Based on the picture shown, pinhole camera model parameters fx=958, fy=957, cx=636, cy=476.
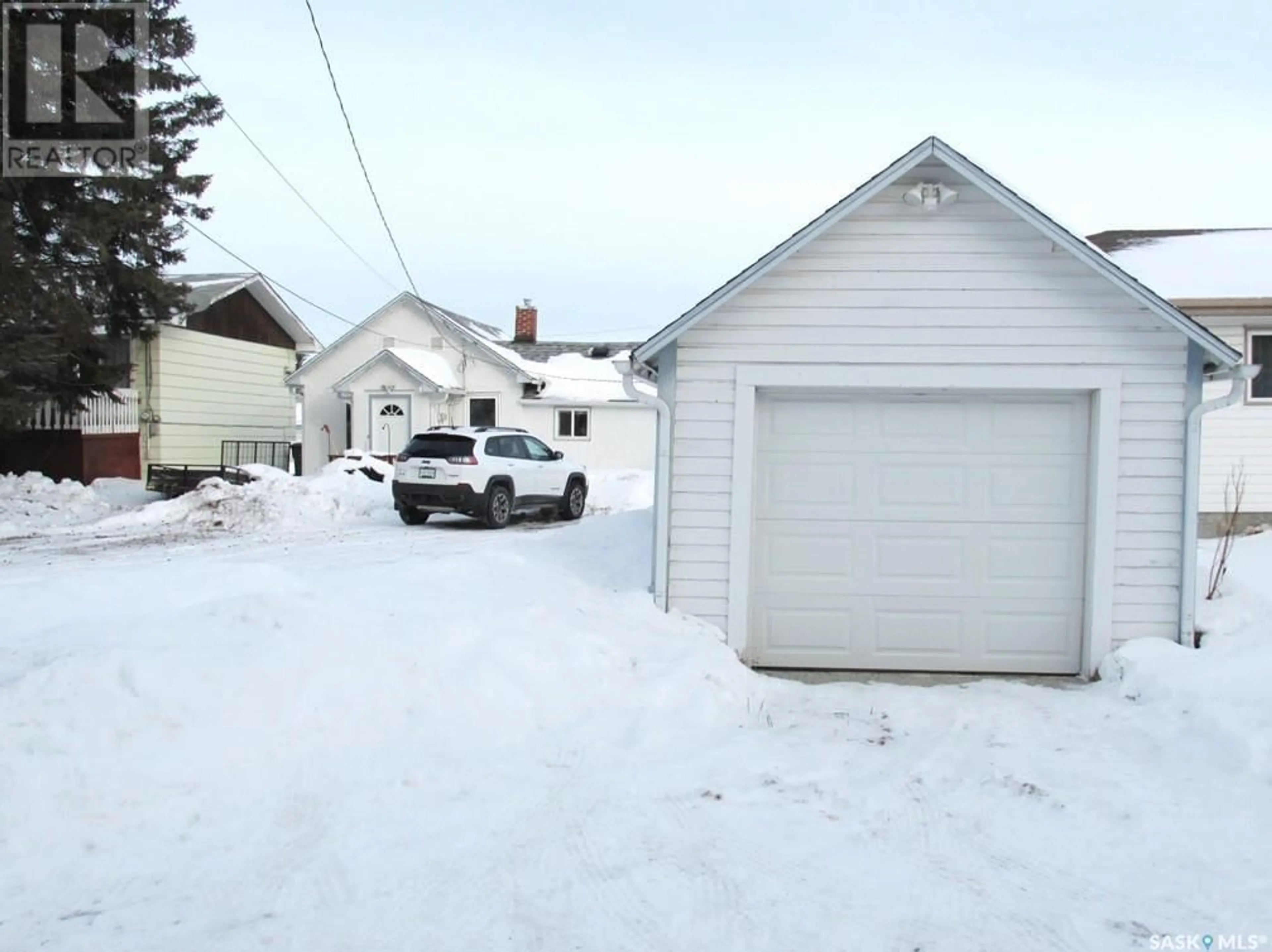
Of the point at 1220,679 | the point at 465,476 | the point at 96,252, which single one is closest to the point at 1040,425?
the point at 1220,679

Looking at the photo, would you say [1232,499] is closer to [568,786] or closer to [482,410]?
[568,786]

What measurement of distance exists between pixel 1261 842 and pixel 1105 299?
4.76 m

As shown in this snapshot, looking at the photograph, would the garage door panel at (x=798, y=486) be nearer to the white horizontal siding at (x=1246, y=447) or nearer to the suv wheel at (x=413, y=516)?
the white horizontal siding at (x=1246, y=447)

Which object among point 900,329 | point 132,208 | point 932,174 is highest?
point 132,208

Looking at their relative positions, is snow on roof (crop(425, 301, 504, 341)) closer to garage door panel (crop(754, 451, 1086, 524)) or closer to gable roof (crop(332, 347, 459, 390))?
gable roof (crop(332, 347, 459, 390))

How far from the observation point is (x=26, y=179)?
17.2 metres

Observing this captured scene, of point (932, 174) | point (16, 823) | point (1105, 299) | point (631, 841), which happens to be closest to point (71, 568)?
point (16, 823)

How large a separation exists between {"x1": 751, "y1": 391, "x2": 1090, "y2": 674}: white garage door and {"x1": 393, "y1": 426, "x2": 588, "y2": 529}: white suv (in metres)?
9.89

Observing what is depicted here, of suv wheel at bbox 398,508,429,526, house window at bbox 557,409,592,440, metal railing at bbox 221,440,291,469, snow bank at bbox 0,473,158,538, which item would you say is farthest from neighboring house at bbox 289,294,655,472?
suv wheel at bbox 398,508,429,526

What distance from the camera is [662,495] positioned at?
834cm

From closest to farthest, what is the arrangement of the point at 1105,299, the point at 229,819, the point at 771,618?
the point at 229,819 → the point at 1105,299 → the point at 771,618

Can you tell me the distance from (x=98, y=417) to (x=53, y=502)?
418 cm

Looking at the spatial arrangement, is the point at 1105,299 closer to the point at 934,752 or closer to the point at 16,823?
the point at 934,752

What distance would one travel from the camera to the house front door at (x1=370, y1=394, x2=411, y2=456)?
96.5 feet
